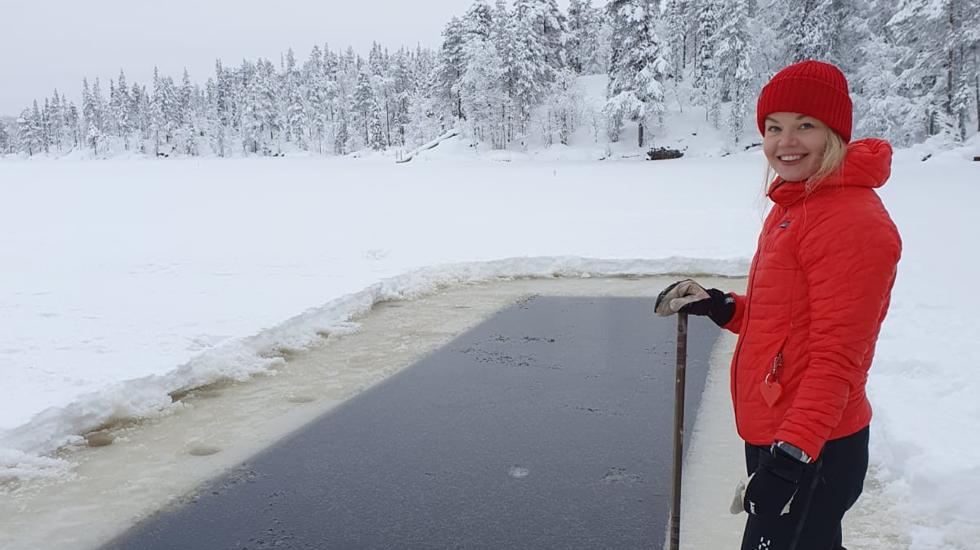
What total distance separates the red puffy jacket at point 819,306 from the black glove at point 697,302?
14.6 inches

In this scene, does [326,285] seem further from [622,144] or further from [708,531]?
[622,144]

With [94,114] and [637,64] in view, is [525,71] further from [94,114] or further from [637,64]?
[94,114]

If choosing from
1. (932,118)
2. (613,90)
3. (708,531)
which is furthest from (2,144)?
(708,531)

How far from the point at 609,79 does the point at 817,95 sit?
52.5 m

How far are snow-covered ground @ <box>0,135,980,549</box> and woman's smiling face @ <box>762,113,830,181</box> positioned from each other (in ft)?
1.65

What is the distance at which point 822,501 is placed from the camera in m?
2.04

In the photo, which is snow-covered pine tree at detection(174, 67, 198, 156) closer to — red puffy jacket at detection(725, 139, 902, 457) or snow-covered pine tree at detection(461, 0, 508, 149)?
snow-covered pine tree at detection(461, 0, 508, 149)

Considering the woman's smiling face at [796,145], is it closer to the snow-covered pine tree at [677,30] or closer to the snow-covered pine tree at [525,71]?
the snow-covered pine tree at [525,71]

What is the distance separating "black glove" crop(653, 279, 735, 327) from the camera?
2.57 meters

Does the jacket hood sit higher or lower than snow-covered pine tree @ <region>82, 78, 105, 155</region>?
lower

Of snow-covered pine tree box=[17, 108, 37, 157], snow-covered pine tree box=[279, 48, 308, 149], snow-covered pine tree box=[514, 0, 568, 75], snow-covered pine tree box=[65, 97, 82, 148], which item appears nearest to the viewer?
snow-covered pine tree box=[514, 0, 568, 75]

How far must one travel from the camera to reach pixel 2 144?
16325cm

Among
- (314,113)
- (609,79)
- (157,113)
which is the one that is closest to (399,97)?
(314,113)

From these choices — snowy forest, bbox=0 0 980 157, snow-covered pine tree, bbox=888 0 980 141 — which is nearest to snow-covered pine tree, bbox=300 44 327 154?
snowy forest, bbox=0 0 980 157
